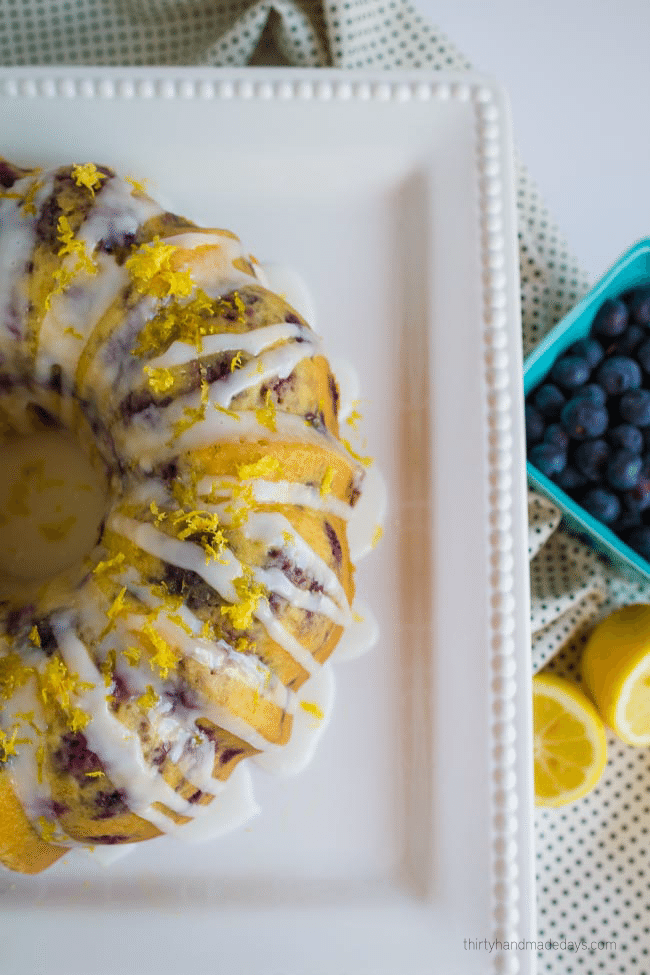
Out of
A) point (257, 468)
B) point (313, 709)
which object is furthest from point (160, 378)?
point (313, 709)

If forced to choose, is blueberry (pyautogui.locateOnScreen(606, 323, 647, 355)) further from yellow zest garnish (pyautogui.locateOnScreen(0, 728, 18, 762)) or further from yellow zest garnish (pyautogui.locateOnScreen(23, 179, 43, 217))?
yellow zest garnish (pyautogui.locateOnScreen(0, 728, 18, 762))

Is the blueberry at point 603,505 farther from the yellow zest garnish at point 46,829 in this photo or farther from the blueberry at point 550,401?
the yellow zest garnish at point 46,829

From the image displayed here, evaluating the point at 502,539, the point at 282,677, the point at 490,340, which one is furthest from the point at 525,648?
the point at 490,340

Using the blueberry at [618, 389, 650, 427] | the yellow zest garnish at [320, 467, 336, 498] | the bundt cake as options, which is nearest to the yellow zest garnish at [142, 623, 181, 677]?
the bundt cake

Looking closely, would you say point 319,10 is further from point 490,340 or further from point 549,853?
point 549,853

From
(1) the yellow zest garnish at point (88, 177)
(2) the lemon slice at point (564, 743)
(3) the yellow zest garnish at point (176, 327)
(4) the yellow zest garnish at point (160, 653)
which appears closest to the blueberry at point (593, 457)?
(2) the lemon slice at point (564, 743)

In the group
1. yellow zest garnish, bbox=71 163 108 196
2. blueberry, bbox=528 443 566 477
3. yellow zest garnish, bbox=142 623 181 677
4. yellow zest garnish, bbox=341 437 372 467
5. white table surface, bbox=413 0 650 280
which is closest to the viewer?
yellow zest garnish, bbox=142 623 181 677
